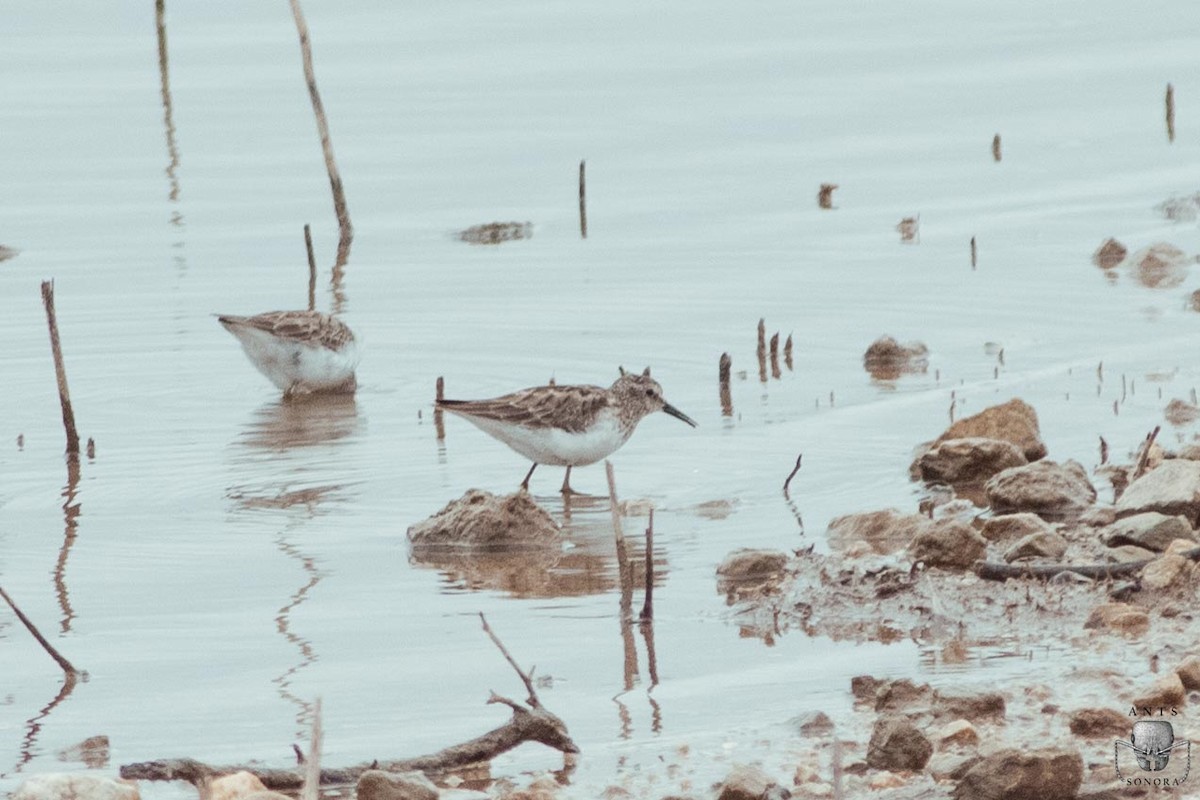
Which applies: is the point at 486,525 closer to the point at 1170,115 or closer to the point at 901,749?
the point at 901,749

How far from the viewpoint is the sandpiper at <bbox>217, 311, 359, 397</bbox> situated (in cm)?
1359

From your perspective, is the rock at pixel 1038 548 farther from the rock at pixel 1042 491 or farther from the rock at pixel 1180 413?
the rock at pixel 1180 413

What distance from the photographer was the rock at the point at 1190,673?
6.71 metres

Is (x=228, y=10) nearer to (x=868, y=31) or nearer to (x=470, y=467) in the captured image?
(x=868, y=31)

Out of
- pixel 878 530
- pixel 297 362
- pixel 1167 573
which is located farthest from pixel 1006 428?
pixel 297 362

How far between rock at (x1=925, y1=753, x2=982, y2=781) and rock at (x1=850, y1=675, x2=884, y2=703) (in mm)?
996

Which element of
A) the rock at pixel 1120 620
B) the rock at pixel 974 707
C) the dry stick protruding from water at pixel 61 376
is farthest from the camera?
the dry stick protruding from water at pixel 61 376

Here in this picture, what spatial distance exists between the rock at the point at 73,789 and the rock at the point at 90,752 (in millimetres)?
722

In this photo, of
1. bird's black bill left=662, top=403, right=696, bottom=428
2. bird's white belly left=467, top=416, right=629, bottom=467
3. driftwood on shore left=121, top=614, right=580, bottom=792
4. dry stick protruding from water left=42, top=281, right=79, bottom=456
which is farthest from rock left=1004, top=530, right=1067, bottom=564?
dry stick protruding from water left=42, top=281, right=79, bottom=456

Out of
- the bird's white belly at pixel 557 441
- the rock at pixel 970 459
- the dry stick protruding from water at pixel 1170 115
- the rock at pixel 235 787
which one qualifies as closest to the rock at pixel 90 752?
the rock at pixel 235 787

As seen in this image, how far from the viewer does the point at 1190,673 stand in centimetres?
672

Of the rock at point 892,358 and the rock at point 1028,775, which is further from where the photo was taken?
the rock at point 892,358

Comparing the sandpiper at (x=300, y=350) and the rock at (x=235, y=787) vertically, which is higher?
the sandpiper at (x=300, y=350)

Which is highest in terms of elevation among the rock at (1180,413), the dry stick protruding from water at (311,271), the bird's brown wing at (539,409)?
the dry stick protruding from water at (311,271)
